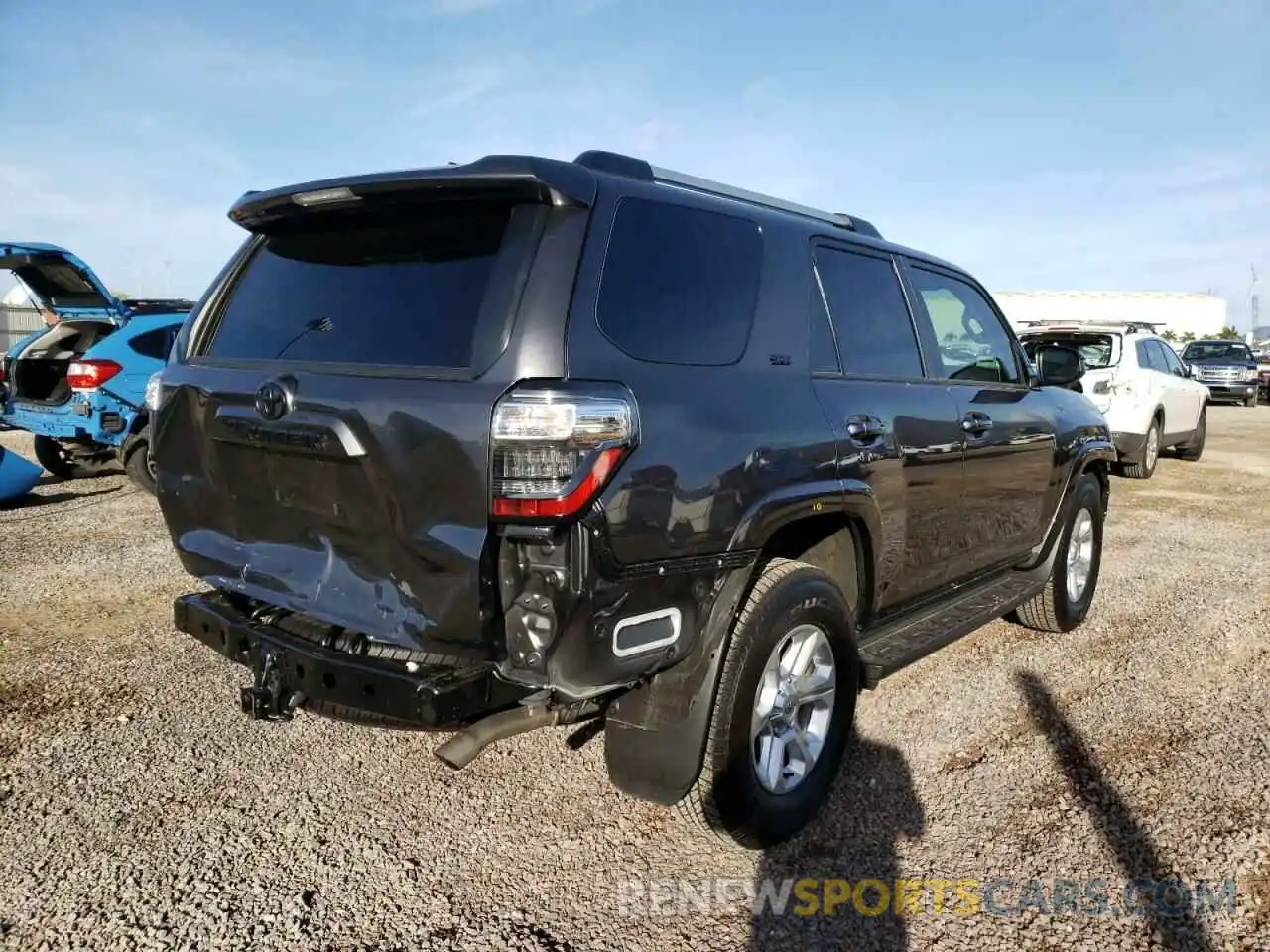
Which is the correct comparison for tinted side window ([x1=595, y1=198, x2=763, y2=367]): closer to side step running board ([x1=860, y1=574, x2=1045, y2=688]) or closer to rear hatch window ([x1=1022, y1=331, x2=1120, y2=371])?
side step running board ([x1=860, y1=574, x2=1045, y2=688])

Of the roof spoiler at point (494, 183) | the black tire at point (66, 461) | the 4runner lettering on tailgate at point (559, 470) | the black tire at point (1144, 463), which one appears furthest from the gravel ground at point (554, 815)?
the black tire at point (1144, 463)

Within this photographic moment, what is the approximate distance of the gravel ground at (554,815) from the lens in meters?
2.53

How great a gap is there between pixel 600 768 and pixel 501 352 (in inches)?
70.8

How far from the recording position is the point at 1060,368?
485 centimetres

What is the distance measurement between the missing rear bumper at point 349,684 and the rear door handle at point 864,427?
1448 millimetres

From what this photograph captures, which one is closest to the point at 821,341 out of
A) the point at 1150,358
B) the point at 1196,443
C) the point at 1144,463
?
the point at 1144,463

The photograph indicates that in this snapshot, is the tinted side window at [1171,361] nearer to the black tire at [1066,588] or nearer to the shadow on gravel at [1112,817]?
the black tire at [1066,588]

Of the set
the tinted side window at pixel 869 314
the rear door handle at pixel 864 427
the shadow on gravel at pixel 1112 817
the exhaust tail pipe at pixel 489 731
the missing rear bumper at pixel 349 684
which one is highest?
the tinted side window at pixel 869 314

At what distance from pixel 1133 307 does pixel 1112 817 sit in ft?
314

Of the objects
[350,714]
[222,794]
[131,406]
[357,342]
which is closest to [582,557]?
[350,714]

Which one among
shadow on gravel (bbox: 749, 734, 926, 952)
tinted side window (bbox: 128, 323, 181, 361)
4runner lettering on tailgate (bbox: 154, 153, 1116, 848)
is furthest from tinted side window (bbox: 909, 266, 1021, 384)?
tinted side window (bbox: 128, 323, 181, 361)

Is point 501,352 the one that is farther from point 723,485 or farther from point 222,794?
point 222,794

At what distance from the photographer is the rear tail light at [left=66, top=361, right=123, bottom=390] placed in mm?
8391

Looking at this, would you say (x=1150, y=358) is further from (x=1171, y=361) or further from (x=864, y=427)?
(x=864, y=427)
